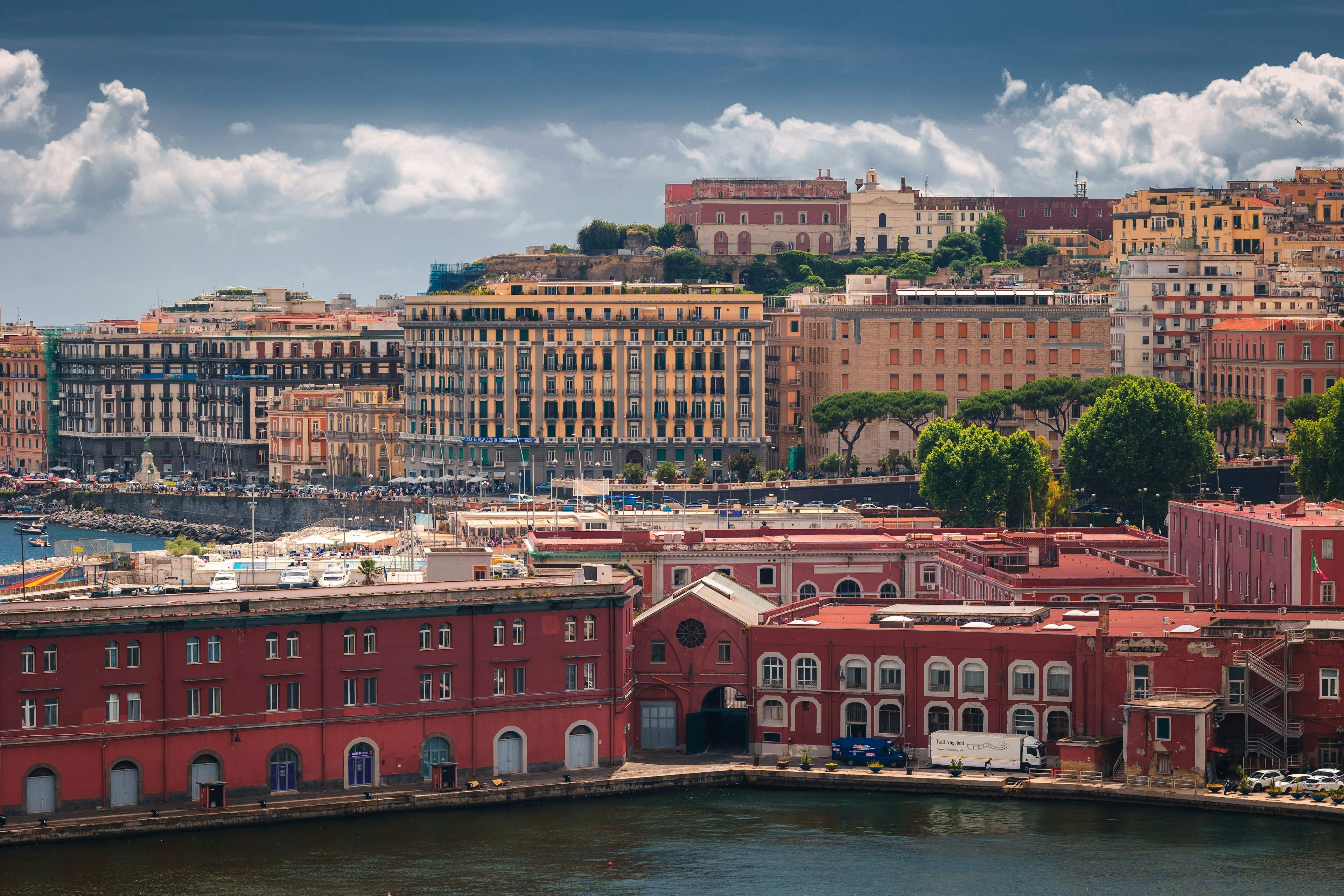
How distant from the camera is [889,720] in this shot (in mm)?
63750

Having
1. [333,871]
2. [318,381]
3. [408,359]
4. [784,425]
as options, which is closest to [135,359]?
[318,381]

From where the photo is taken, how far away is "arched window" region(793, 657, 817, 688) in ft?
211

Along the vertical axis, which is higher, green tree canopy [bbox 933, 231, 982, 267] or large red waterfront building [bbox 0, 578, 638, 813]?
green tree canopy [bbox 933, 231, 982, 267]

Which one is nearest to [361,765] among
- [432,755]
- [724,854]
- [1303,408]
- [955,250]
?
Result: [432,755]

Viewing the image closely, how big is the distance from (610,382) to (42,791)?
8529cm

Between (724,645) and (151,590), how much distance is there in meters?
15.2

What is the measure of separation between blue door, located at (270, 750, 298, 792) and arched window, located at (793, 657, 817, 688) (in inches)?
524

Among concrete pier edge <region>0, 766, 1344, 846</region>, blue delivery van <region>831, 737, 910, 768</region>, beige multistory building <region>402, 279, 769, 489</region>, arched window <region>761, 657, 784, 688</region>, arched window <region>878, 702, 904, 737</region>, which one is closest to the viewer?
concrete pier edge <region>0, 766, 1344, 846</region>

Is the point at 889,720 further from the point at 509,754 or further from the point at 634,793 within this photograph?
the point at 509,754

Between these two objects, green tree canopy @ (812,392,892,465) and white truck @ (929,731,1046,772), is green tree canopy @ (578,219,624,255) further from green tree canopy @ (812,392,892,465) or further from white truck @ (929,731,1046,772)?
white truck @ (929,731,1046,772)

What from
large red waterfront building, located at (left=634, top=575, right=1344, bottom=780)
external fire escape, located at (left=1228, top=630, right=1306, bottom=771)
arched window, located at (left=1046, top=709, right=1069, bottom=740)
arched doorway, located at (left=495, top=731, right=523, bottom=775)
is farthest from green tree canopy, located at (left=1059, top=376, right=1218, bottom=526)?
arched doorway, located at (left=495, top=731, right=523, bottom=775)

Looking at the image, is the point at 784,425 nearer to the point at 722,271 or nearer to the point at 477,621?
the point at 722,271

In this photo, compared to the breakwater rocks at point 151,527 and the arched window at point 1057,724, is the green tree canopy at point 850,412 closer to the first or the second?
the breakwater rocks at point 151,527

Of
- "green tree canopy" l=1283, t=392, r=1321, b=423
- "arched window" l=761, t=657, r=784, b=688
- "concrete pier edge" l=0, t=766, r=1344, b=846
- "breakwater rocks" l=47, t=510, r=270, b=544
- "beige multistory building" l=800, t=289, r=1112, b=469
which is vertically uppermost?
"beige multistory building" l=800, t=289, r=1112, b=469
